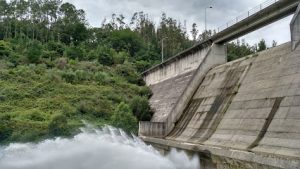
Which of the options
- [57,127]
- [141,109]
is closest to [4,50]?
[57,127]

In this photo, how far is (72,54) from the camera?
2077 inches

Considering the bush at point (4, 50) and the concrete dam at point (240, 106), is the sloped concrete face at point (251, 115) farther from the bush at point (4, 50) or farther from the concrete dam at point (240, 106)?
the bush at point (4, 50)

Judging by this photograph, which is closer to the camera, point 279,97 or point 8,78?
point 279,97

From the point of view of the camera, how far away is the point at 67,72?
132 feet

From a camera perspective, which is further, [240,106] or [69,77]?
A: [69,77]

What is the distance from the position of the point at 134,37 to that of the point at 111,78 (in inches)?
1158

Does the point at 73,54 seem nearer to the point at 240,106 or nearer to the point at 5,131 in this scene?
the point at 5,131

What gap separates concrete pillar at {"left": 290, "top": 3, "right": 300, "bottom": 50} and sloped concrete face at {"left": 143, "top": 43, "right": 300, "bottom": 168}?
14.0 inches

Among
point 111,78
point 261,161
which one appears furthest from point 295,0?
point 111,78

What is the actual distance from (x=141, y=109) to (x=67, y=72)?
1477 cm

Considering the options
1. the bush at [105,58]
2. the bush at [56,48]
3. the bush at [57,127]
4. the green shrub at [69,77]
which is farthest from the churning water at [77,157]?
the bush at [56,48]

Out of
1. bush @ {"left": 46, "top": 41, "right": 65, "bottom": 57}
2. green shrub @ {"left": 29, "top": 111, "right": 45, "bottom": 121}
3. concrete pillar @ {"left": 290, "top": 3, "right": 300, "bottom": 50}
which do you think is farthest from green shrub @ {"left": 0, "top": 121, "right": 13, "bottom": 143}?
bush @ {"left": 46, "top": 41, "right": 65, "bottom": 57}

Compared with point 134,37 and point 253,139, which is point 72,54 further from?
point 253,139

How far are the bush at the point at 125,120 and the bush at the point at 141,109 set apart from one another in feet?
3.98
